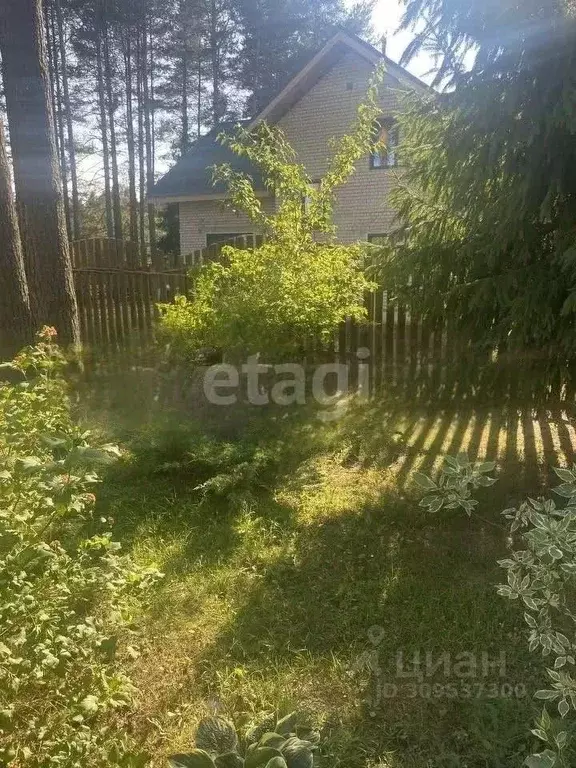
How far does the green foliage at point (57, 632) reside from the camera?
7.39 ft

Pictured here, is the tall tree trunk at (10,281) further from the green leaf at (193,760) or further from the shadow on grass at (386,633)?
the green leaf at (193,760)

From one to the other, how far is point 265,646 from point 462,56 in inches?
148

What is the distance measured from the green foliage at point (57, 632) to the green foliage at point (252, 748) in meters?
0.44

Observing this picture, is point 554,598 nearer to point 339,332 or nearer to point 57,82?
point 339,332

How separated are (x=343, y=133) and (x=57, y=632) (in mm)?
15346

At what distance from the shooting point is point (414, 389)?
18.0 feet

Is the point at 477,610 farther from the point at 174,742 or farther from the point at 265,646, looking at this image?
the point at 174,742

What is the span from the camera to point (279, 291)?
5375mm

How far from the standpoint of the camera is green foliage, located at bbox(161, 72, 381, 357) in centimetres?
542

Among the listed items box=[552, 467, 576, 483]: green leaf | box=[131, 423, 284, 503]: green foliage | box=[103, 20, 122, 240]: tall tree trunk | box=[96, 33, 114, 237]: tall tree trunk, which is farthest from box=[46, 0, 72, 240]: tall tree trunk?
box=[552, 467, 576, 483]: green leaf

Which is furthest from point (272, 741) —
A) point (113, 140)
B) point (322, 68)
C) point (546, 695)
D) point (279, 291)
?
point (113, 140)

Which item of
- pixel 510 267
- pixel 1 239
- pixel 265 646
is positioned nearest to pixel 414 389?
pixel 510 267

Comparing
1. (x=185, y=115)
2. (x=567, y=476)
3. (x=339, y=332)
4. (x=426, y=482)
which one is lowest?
(x=426, y=482)

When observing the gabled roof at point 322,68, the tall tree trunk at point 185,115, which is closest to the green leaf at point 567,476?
the gabled roof at point 322,68
